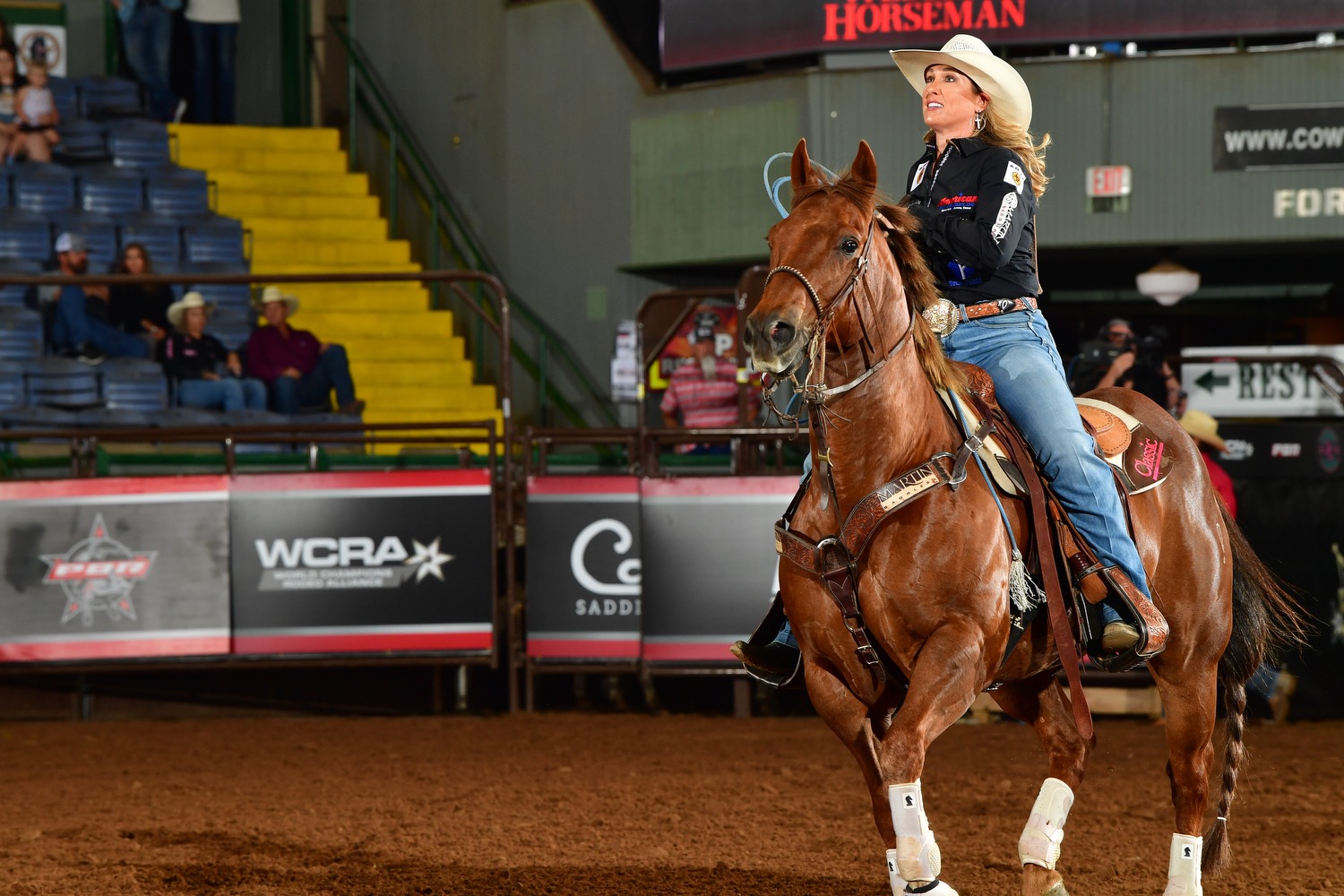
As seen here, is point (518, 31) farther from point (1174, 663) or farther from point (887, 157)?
point (1174, 663)

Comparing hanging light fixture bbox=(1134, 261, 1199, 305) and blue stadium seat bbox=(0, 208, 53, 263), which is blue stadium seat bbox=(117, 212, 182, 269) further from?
hanging light fixture bbox=(1134, 261, 1199, 305)

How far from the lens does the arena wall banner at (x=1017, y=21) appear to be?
15.4m

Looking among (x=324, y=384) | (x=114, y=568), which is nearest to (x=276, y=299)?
(x=324, y=384)

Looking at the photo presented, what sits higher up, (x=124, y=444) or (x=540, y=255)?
(x=540, y=255)

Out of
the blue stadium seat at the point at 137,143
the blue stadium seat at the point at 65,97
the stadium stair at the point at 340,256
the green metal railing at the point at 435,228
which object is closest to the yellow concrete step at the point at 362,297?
the stadium stair at the point at 340,256

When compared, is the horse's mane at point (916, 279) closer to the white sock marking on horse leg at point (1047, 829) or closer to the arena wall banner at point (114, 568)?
the white sock marking on horse leg at point (1047, 829)

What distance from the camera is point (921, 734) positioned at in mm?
4523

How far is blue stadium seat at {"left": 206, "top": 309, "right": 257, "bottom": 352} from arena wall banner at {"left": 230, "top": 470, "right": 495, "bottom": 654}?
5.02 metres

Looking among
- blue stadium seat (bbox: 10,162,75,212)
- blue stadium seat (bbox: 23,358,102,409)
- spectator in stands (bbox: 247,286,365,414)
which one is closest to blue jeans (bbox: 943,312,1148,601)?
spectator in stands (bbox: 247,286,365,414)

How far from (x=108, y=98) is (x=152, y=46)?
3.88 feet

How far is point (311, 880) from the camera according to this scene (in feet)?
20.9

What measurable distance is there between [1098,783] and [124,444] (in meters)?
7.73

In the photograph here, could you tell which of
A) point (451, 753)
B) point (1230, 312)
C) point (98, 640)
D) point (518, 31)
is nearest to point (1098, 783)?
point (451, 753)

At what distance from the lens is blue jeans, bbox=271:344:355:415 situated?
13.0 m
